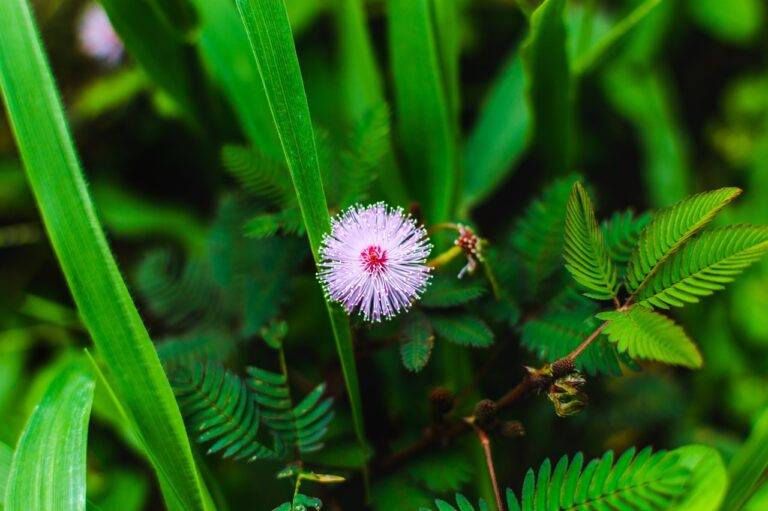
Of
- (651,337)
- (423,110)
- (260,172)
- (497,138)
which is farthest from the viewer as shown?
(497,138)

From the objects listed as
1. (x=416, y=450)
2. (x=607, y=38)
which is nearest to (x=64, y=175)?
(x=416, y=450)

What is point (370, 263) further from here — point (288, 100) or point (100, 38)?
point (100, 38)

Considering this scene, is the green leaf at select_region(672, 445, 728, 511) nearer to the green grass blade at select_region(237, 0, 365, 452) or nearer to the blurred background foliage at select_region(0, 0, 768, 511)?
the blurred background foliage at select_region(0, 0, 768, 511)

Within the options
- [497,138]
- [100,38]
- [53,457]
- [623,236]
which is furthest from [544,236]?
[100,38]

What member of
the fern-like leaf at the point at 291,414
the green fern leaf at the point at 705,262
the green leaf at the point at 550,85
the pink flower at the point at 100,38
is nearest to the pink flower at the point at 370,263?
the fern-like leaf at the point at 291,414

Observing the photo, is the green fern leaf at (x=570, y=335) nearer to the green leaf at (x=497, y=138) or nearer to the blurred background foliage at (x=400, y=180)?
the blurred background foliage at (x=400, y=180)

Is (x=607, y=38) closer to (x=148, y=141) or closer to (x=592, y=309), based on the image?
(x=592, y=309)
